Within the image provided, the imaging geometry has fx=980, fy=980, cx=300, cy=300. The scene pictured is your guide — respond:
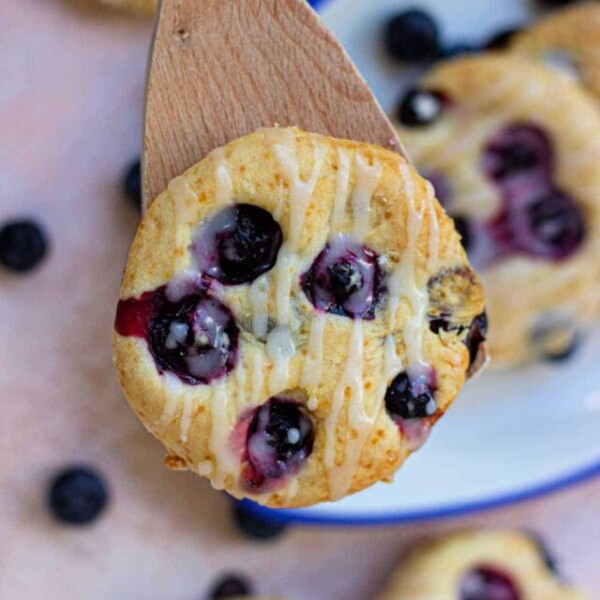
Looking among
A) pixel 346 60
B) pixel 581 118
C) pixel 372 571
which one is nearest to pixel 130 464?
pixel 372 571

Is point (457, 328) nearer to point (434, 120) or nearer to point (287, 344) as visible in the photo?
Result: point (287, 344)

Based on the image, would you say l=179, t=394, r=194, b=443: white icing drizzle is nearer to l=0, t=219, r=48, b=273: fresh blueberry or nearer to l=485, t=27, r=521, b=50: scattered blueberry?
l=0, t=219, r=48, b=273: fresh blueberry

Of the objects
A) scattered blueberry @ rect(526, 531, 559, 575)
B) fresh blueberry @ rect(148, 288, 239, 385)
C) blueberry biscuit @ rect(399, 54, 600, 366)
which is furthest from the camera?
scattered blueberry @ rect(526, 531, 559, 575)

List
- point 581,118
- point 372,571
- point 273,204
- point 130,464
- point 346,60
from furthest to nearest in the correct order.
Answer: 1. point 372,571
2. point 130,464
3. point 581,118
4. point 346,60
5. point 273,204

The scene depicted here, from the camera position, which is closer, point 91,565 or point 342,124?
point 342,124

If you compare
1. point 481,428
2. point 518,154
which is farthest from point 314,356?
point 481,428

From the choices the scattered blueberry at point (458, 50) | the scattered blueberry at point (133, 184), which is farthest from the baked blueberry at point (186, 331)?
the scattered blueberry at point (458, 50)

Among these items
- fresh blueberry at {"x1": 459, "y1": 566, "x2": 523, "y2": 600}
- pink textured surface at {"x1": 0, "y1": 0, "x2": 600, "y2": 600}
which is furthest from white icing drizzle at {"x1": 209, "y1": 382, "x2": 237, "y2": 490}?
fresh blueberry at {"x1": 459, "y1": 566, "x2": 523, "y2": 600}
